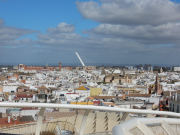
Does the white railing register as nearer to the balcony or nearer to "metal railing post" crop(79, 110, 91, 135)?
the balcony

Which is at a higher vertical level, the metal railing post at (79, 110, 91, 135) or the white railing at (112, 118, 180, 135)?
the white railing at (112, 118, 180, 135)

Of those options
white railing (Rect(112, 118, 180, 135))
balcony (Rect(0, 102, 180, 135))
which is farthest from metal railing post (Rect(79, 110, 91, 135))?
white railing (Rect(112, 118, 180, 135))

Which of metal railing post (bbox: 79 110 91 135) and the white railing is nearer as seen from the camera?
the white railing

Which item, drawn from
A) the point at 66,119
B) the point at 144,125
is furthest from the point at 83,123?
the point at 144,125

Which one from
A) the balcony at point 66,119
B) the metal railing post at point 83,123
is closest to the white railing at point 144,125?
the balcony at point 66,119

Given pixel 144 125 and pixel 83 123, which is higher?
pixel 144 125

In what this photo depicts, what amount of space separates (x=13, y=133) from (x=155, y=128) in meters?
1.22

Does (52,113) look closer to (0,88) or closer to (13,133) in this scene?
(13,133)

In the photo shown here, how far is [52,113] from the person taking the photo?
2.33m

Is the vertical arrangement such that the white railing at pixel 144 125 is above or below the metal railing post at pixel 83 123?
above

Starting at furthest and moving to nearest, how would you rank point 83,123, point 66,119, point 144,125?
point 66,119, point 83,123, point 144,125

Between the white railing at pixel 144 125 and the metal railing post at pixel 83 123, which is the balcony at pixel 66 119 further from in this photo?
the white railing at pixel 144 125

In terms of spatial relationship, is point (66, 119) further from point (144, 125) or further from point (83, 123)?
point (144, 125)

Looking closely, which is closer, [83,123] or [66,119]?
[83,123]
